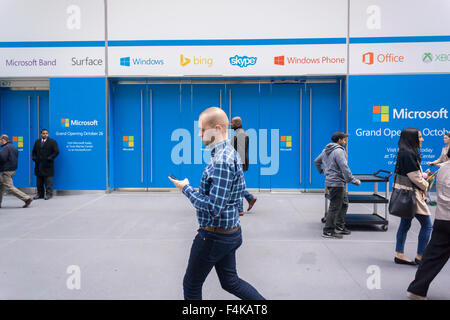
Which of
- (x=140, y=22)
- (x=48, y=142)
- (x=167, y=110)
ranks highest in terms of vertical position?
(x=140, y=22)

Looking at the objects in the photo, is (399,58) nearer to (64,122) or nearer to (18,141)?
(64,122)

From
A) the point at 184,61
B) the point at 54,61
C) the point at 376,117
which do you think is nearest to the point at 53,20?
the point at 54,61

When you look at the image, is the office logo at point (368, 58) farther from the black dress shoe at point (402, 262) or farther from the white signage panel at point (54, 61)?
the white signage panel at point (54, 61)

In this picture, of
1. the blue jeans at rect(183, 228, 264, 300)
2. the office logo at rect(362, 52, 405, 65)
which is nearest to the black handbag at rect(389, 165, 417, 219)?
the blue jeans at rect(183, 228, 264, 300)

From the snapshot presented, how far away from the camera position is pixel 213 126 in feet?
7.50

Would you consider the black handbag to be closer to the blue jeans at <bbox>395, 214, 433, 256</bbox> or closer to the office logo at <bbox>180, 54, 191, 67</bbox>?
the blue jeans at <bbox>395, 214, 433, 256</bbox>

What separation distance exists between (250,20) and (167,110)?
10.4 feet

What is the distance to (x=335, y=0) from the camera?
8914 mm

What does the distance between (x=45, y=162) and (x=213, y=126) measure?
7918 millimetres

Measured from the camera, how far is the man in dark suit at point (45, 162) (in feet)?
29.0

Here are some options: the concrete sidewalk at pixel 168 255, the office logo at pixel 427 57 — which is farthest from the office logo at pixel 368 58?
the concrete sidewalk at pixel 168 255

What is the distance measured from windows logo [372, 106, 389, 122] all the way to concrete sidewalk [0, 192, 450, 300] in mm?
2723
